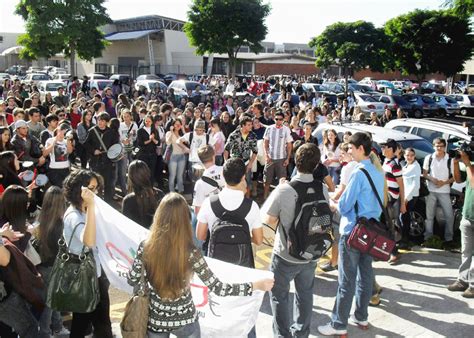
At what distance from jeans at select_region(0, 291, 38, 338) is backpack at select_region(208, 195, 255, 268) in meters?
1.58

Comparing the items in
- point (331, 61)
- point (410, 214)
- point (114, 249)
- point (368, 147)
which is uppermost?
point (331, 61)

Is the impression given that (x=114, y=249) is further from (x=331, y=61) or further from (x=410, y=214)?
(x=331, y=61)

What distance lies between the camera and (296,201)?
426cm

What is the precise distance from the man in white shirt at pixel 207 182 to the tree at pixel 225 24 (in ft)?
110

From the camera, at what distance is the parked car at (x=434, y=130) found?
11.7 meters

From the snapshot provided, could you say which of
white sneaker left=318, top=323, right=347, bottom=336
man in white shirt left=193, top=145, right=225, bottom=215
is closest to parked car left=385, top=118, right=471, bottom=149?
white sneaker left=318, top=323, right=347, bottom=336

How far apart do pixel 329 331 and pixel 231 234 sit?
1.71 metres

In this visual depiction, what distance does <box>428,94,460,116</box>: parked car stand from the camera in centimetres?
3172

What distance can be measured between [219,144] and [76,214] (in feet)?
19.3

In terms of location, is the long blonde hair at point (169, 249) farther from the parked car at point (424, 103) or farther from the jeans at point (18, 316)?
the parked car at point (424, 103)

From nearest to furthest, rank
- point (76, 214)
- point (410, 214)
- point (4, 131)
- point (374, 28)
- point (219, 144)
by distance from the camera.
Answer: point (76, 214) → point (4, 131) → point (410, 214) → point (219, 144) → point (374, 28)

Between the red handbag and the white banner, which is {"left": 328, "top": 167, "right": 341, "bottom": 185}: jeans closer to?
the red handbag

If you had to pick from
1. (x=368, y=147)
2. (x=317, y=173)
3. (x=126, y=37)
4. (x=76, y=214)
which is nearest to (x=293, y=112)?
(x=317, y=173)

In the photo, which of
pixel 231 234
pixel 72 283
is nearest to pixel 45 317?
pixel 72 283
